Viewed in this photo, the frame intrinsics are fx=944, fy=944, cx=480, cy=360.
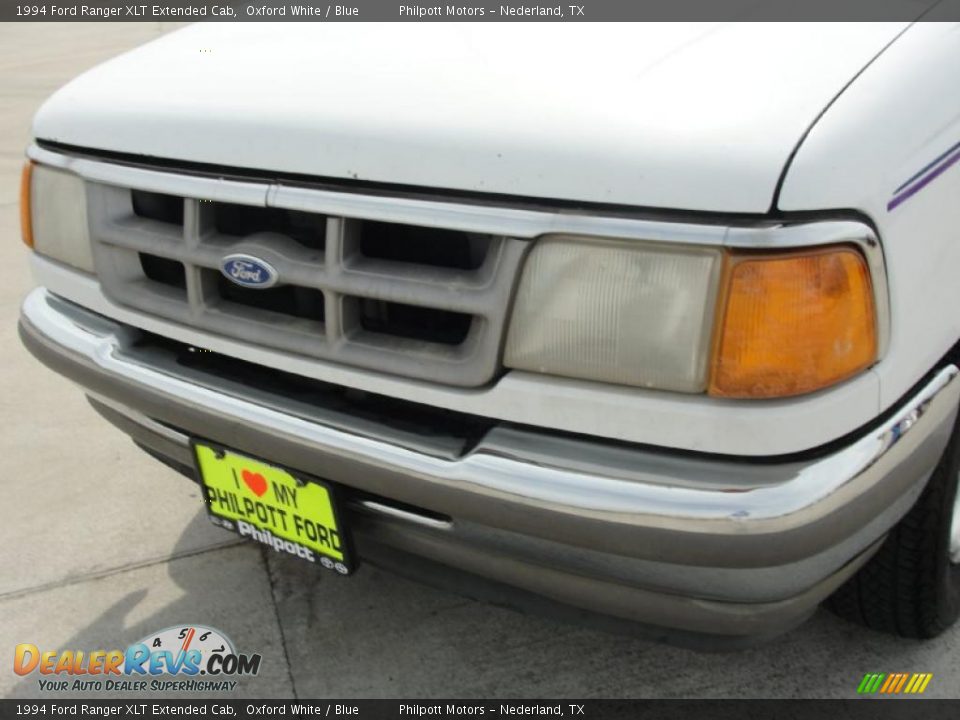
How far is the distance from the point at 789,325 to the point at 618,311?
260 millimetres

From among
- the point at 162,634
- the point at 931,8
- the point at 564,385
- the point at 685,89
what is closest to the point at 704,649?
the point at 564,385

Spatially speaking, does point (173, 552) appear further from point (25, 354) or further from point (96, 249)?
point (25, 354)

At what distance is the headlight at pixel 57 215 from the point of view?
2158 mm

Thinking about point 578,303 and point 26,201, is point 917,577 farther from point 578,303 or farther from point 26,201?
point 26,201

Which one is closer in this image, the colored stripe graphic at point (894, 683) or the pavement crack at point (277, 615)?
the colored stripe graphic at point (894, 683)

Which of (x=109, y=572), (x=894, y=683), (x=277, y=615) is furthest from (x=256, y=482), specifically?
(x=894, y=683)

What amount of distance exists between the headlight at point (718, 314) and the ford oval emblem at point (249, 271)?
1.83 ft

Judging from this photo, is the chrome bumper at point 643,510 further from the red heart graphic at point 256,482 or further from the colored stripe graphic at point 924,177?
the colored stripe graphic at point 924,177

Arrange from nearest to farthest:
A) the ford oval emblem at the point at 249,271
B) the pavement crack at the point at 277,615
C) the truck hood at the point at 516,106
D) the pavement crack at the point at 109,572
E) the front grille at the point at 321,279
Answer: the truck hood at the point at 516,106, the front grille at the point at 321,279, the ford oval emblem at the point at 249,271, the pavement crack at the point at 277,615, the pavement crack at the point at 109,572

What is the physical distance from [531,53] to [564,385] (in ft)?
2.09

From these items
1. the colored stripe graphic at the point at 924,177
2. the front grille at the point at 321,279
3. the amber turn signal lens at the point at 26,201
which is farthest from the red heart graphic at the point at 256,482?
the colored stripe graphic at the point at 924,177

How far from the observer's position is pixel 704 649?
169cm

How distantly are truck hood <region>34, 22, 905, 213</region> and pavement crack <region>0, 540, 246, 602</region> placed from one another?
1246 millimetres

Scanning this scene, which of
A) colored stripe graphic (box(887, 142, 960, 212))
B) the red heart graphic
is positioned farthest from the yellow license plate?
colored stripe graphic (box(887, 142, 960, 212))
